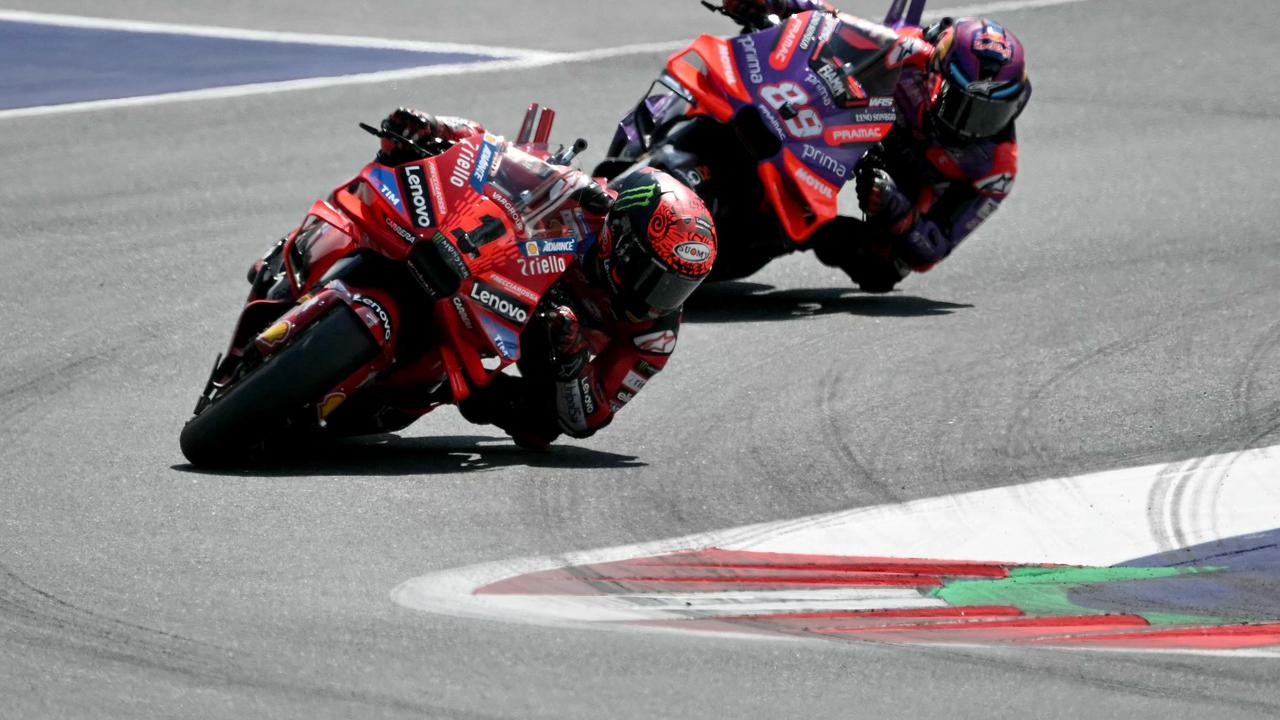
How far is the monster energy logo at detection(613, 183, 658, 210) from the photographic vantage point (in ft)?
25.2

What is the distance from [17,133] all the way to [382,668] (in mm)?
9077

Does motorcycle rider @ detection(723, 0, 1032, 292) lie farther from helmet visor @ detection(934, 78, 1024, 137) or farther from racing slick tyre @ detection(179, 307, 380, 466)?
racing slick tyre @ detection(179, 307, 380, 466)

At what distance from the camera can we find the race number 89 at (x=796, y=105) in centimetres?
1086

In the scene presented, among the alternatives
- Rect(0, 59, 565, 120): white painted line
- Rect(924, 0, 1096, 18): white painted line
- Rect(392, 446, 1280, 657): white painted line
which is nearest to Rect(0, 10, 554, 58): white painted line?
Rect(0, 59, 565, 120): white painted line

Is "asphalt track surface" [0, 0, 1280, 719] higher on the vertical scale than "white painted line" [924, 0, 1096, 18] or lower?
higher

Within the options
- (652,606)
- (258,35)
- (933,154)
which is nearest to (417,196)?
(652,606)

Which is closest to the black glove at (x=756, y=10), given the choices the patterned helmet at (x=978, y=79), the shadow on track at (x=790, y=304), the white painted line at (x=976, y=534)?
the patterned helmet at (x=978, y=79)

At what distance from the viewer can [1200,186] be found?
46.3 feet

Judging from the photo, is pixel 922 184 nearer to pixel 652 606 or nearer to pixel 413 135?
pixel 413 135

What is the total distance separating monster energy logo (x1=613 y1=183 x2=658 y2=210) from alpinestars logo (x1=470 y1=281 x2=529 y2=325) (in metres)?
0.59

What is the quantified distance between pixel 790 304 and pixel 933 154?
4.09 feet

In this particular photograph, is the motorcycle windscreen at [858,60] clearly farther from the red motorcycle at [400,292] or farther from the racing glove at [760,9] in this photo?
the red motorcycle at [400,292]

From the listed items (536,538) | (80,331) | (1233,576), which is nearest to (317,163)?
(80,331)

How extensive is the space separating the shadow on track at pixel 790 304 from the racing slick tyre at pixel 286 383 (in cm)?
406
